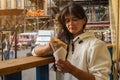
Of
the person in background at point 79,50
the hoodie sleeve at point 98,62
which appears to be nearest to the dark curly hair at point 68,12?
the person in background at point 79,50

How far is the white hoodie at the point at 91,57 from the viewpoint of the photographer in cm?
117

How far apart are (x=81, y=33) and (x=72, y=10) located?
0.42ft

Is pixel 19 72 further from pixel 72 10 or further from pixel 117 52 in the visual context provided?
pixel 117 52

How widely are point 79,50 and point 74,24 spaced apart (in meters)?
0.12

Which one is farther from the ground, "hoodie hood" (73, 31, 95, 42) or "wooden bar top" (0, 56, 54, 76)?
"hoodie hood" (73, 31, 95, 42)

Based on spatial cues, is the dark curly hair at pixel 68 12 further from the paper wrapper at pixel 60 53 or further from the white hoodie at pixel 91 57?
the paper wrapper at pixel 60 53

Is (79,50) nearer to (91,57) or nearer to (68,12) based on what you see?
(91,57)

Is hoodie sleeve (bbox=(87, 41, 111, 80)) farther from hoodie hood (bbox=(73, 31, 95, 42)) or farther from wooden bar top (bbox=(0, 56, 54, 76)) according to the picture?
wooden bar top (bbox=(0, 56, 54, 76))

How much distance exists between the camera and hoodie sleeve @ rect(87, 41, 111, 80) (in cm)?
117

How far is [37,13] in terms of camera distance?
15828mm

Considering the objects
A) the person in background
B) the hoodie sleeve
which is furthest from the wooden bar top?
the hoodie sleeve

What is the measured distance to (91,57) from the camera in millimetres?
1184

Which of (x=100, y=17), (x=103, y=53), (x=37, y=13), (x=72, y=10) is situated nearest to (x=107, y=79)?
(x=103, y=53)

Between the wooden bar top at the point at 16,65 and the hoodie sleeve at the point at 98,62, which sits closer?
the wooden bar top at the point at 16,65
